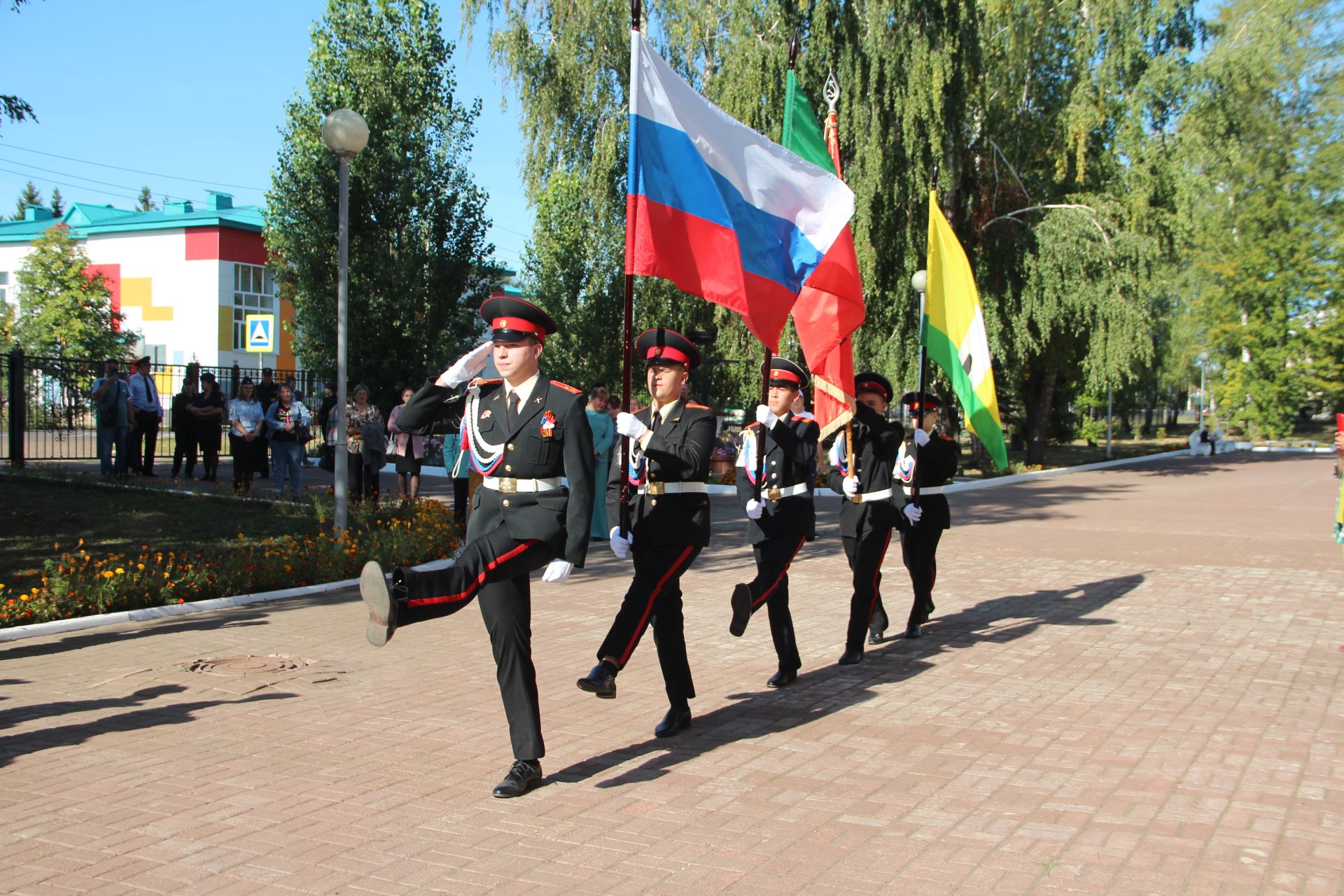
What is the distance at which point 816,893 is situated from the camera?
403 centimetres

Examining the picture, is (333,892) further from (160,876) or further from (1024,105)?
(1024,105)

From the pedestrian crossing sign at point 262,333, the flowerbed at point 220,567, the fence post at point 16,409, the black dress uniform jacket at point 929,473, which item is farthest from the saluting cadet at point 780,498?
the fence post at point 16,409

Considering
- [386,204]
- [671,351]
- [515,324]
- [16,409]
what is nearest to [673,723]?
[671,351]

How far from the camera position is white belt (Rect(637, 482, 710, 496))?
6000 mm

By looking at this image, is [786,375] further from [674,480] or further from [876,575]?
[876,575]

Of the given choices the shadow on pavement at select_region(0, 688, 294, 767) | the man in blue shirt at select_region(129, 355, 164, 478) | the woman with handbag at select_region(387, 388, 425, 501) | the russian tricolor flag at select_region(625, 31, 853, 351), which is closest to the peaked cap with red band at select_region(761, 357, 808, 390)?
the russian tricolor flag at select_region(625, 31, 853, 351)

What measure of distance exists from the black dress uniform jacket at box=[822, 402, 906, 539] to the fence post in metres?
15.9

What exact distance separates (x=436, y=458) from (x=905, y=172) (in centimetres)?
1161

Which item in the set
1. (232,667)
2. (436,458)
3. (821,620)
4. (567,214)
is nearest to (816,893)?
(232,667)

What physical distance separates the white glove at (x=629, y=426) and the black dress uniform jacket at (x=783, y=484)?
1.20 meters

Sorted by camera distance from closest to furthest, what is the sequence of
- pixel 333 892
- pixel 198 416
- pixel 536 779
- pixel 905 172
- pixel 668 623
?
pixel 333 892
pixel 536 779
pixel 668 623
pixel 198 416
pixel 905 172

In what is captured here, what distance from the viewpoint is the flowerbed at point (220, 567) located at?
8.68 metres

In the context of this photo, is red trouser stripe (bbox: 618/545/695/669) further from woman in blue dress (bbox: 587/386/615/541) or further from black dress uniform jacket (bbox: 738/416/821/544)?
woman in blue dress (bbox: 587/386/615/541)

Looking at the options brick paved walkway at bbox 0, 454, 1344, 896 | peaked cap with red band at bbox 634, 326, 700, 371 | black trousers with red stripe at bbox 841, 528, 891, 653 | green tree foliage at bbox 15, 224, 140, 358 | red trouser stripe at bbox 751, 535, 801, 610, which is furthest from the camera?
green tree foliage at bbox 15, 224, 140, 358
